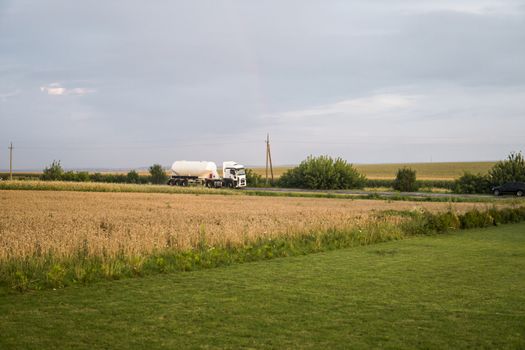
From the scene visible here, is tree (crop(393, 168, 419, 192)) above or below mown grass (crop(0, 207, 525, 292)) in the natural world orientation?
above

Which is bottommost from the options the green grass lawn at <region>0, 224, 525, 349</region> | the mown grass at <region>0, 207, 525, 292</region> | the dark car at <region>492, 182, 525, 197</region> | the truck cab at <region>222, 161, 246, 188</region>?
the green grass lawn at <region>0, 224, 525, 349</region>

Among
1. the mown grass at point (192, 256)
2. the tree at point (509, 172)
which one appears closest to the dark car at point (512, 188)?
the tree at point (509, 172)

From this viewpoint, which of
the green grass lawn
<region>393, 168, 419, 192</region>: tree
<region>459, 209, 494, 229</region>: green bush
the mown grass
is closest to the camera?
the green grass lawn

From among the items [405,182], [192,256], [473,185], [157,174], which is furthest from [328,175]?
[192,256]

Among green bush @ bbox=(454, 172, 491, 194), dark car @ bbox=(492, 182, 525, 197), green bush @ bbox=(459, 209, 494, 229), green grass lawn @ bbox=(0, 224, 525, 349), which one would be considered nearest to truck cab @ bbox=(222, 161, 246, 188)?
green bush @ bbox=(454, 172, 491, 194)

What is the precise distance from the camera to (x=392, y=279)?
1271 centimetres

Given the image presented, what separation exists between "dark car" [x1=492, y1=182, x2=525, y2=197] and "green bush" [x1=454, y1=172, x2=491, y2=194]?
14.9 ft

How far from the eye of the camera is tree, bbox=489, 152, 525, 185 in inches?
2207

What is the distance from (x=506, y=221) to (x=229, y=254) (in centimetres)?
1741

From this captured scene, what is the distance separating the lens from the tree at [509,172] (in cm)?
5606

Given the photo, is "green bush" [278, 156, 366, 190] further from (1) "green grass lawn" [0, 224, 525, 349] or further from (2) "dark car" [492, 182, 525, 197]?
(1) "green grass lawn" [0, 224, 525, 349]

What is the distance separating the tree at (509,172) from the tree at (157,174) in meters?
46.1

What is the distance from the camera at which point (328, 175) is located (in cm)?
6444

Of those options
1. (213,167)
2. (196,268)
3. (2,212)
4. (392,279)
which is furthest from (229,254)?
(213,167)
